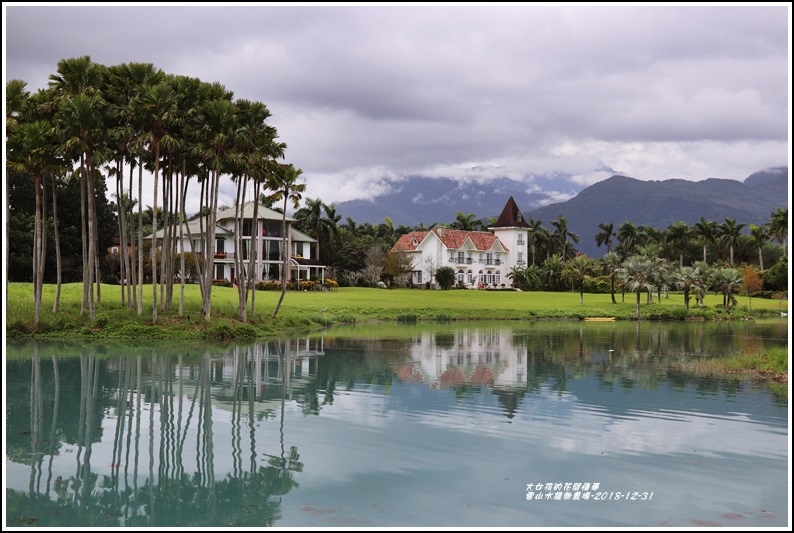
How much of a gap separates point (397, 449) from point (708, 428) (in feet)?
26.4

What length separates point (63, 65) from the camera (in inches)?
1538

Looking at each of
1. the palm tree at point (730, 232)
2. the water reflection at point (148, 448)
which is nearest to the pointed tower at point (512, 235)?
the palm tree at point (730, 232)

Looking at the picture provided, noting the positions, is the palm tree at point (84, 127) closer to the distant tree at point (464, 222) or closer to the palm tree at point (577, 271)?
the palm tree at point (577, 271)

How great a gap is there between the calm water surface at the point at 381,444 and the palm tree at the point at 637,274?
140 ft

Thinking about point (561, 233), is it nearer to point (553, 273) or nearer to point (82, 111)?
point (553, 273)

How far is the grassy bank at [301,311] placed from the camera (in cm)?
4094

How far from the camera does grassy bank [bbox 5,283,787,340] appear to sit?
1612 inches

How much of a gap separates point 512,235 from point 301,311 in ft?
228

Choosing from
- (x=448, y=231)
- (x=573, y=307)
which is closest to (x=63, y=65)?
(x=573, y=307)

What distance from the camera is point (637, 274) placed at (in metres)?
75.6

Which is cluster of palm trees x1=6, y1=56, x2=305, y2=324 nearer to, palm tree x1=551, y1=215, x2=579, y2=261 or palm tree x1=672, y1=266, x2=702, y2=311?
palm tree x1=672, y1=266, x2=702, y2=311

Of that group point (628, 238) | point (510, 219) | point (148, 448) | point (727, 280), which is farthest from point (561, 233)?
point (148, 448)

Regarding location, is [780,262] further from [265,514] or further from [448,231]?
[265,514]

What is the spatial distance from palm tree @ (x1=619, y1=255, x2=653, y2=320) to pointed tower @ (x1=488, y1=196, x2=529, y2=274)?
140 feet
